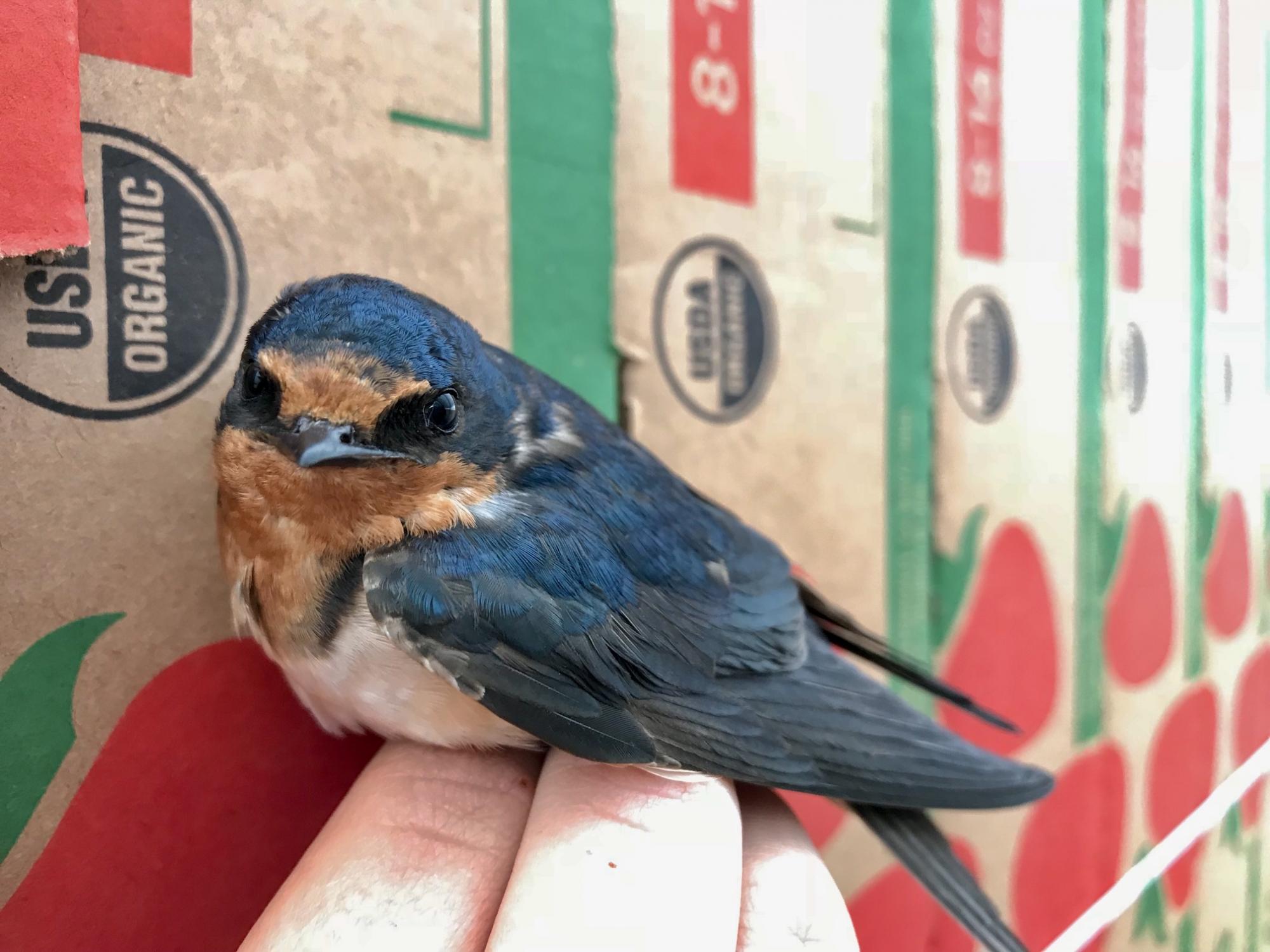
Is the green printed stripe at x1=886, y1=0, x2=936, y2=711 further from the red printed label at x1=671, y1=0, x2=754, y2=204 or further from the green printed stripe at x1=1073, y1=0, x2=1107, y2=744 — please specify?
the green printed stripe at x1=1073, y1=0, x2=1107, y2=744

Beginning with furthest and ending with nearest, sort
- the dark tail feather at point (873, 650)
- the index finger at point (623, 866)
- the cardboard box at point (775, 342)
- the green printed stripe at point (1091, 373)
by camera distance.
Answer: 1. the green printed stripe at point (1091, 373)
2. the dark tail feather at point (873, 650)
3. the cardboard box at point (775, 342)
4. the index finger at point (623, 866)

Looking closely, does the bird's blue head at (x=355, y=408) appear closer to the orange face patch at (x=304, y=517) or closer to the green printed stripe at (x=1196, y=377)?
the orange face patch at (x=304, y=517)

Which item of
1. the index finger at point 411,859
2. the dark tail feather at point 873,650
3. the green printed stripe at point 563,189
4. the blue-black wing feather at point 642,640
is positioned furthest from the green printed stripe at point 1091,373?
the index finger at point 411,859

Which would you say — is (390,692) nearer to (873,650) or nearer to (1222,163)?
(873,650)

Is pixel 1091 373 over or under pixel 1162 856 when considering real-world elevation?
over

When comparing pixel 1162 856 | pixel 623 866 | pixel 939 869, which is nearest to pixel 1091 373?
pixel 1162 856

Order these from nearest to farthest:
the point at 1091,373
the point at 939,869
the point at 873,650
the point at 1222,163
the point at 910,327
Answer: the point at 939,869 → the point at 873,650 → the point at 910,327 → the point at 1091,373 → the point at 1222,163

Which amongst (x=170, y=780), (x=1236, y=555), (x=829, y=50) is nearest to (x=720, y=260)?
(x=829, y=50)
